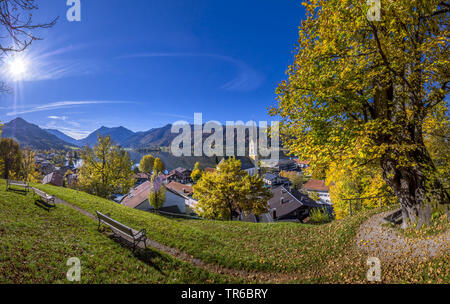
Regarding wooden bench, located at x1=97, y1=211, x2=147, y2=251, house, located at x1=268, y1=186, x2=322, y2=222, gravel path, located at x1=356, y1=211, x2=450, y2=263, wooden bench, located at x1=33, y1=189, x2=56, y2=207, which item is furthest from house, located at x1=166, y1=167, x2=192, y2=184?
gravel path, located at x1=356, y1=211, x2=450, y2=263

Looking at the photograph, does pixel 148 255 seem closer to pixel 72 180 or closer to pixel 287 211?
pixel 287 211

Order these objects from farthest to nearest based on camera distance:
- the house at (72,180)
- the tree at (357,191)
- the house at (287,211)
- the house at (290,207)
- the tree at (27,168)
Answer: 1. the house at (72,180)
2. the tree at (27,168)
3. the house at (290,207)
4. the house at (287,211)
5. the tree at (357,191)

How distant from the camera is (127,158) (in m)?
22.0

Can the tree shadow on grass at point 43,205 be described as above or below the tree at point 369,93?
below

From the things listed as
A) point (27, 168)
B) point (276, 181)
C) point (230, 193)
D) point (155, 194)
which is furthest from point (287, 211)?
point (27, 168)

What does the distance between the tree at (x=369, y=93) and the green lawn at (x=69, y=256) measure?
19.8 feet

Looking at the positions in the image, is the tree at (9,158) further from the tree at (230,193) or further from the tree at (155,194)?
the tree at (230,193)

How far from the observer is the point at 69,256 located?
537 centimetres

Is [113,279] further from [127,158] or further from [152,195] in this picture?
[127,158]

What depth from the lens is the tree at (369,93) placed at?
16.1 ft

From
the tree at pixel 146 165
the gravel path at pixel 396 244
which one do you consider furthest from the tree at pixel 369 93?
the tree at pixel 146 165

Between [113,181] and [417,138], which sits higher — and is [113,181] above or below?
below
